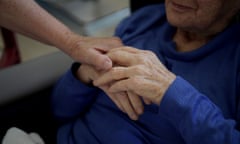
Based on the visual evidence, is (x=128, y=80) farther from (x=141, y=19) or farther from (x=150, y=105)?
(x=141, y=19)

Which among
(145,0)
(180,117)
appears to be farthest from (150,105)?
(145,0)

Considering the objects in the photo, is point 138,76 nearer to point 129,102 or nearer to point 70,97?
point 129,102

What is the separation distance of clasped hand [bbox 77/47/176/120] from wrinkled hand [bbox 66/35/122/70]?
2cm

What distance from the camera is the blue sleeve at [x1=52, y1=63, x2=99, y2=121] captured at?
112 centimetres

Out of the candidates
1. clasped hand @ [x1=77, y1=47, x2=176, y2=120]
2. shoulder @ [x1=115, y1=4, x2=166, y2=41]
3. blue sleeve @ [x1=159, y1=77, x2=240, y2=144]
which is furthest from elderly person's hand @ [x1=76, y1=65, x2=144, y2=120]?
shoulder @ [x1=115, y1=4, x2=166, y2=41]

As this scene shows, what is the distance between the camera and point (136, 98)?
37.3 inches

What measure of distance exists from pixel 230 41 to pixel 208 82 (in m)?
0.13

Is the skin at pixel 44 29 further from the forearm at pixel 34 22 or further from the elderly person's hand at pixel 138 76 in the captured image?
the elderly person's hand at pixel 138 76

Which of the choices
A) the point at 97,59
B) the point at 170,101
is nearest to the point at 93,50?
the point at 97,59

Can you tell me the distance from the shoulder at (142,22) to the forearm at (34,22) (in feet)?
0.72

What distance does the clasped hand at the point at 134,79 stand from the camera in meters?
0.87

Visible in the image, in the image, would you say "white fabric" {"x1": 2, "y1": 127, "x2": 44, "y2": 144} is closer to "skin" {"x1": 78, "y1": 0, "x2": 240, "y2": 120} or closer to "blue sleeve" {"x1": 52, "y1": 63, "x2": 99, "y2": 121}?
"blue sleeve" {"x1": 52, "y1": 63, "x2": 99, "y2": 121}

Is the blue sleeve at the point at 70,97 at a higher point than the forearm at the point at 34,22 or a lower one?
lower

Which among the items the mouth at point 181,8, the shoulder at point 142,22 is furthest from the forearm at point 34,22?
the mouth at point 181,8
